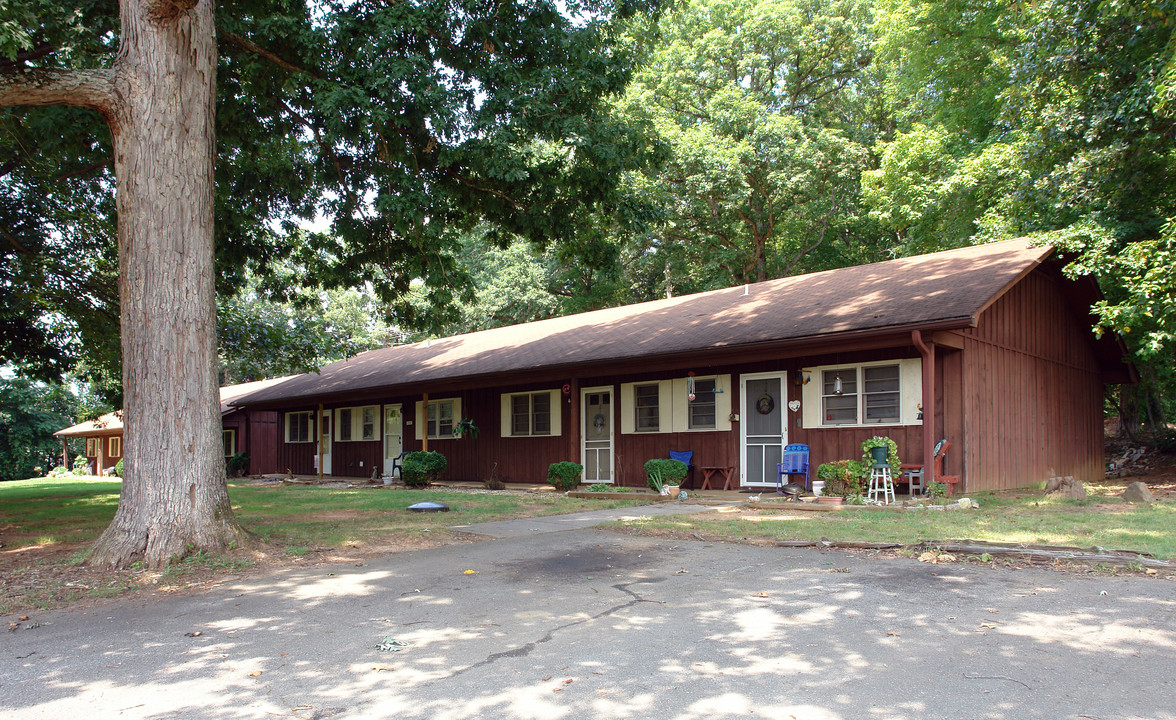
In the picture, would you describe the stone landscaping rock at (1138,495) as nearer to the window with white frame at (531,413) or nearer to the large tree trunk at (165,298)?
the window with white frame at (531,413)

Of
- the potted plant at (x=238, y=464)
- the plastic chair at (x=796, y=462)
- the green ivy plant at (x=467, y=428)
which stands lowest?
the potted plant at (x=238, y=464)

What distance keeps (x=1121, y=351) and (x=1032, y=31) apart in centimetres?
783

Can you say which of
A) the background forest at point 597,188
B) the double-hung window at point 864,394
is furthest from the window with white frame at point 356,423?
the double-hung window at point 864,394

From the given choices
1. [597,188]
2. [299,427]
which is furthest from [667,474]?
[299,427]

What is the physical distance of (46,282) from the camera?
12.7m

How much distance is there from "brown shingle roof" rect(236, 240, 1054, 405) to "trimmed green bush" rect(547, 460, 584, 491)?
2.08m

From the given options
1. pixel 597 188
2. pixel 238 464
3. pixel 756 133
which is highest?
pixel 756 133

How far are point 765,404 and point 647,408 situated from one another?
2812 mm

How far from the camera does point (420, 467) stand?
1811 cm

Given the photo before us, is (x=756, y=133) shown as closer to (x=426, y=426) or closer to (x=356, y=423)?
(x=426, y=426)

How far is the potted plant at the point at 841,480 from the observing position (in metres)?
12.0

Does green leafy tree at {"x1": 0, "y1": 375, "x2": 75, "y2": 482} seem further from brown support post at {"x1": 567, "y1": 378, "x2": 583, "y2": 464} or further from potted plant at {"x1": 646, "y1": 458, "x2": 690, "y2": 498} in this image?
potted plant at {"x1": 646, "y1": 458, "x2": 690, "y2": 498}

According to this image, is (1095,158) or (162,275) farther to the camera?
(1095,158)

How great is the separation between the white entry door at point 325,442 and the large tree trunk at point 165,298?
17.4m
